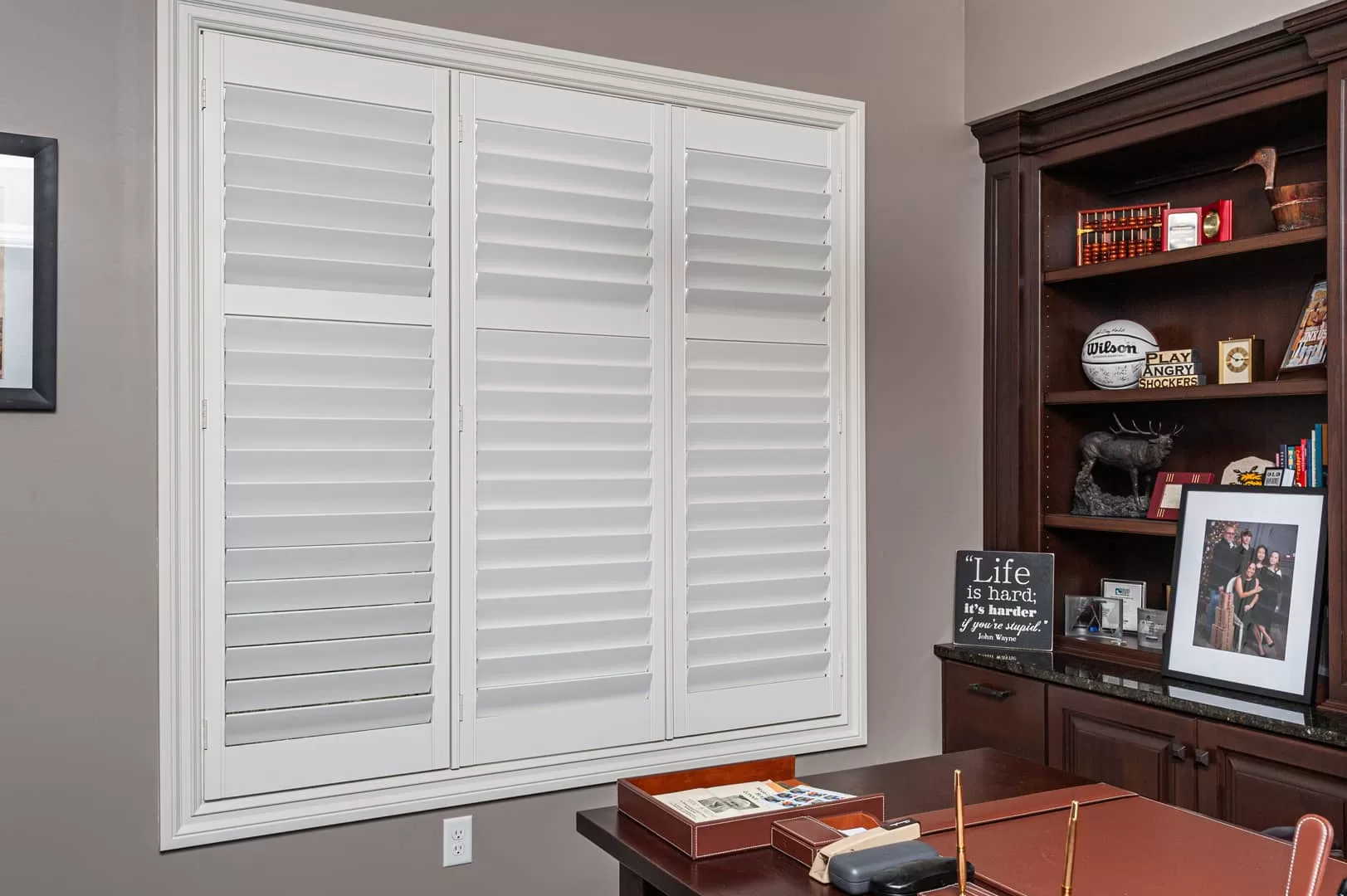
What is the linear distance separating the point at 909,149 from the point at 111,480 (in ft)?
7.82

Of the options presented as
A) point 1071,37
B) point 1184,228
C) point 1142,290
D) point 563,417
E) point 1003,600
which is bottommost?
point 1003,600

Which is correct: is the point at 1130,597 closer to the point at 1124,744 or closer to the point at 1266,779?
the point at 1124,744

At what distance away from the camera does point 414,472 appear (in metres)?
2.61

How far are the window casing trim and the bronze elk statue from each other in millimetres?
1277

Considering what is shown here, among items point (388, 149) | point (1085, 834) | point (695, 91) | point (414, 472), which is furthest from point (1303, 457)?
point (388, 149)

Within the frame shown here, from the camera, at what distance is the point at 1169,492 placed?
3.08m

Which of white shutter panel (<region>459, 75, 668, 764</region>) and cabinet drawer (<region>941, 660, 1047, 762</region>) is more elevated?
white shutter panel (<region>459, 75, 668, 764</region>)

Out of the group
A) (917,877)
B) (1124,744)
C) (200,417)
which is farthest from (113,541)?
(1124,744)

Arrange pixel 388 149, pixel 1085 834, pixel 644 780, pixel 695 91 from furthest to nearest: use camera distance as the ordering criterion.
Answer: pixel 695 91 → pixel 388 149 → pixel 644 780 → pixel 1085 834

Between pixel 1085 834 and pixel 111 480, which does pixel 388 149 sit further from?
pixel 1085 834

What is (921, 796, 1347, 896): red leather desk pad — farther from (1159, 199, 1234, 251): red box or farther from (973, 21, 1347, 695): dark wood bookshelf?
(1159, 199, 1234, 251): red box

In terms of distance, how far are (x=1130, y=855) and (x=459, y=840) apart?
1671mm

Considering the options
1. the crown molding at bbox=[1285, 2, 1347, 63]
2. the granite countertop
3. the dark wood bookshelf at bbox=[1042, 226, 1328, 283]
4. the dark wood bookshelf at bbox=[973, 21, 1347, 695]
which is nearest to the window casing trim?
the granite countertop

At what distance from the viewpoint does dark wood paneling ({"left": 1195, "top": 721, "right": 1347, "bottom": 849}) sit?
2.29 m
